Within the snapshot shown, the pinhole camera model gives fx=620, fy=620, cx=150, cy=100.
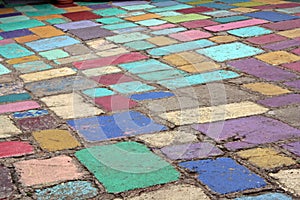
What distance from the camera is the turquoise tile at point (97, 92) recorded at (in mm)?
3534

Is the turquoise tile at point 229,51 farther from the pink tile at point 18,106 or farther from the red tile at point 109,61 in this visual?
the pink tile at point 18,106

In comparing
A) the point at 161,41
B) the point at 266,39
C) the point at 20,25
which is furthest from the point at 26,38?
the point at 266,39

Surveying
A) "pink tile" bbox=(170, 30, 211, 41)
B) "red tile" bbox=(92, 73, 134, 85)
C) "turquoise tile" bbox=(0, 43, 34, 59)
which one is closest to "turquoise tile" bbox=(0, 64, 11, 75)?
"turquoise tile" bbox=(0, 43, 34, 59)

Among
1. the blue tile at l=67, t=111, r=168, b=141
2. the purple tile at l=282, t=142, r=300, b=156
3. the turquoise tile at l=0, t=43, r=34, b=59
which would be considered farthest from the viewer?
the turquoise tile at l=0, t=43, r=34, b=59

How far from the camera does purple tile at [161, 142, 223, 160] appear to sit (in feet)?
8.86

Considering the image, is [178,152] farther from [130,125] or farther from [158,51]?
[158,51]

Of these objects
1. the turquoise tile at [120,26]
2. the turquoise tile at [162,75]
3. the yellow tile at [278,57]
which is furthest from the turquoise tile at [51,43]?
the yellow tile at [278,57]

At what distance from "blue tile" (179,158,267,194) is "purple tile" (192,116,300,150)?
181mm

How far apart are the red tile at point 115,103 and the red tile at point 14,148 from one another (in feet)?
1.94

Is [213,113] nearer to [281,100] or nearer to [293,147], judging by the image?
[281,100]

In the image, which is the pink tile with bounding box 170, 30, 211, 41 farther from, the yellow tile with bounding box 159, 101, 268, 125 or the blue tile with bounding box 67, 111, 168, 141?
the blue tile with bounding box 67, 111, 168, 141

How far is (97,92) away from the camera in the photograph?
11.8 ft

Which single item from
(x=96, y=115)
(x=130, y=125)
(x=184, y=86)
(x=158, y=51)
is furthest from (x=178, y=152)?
(x=158, y=51)

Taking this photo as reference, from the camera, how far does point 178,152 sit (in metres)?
2.74
